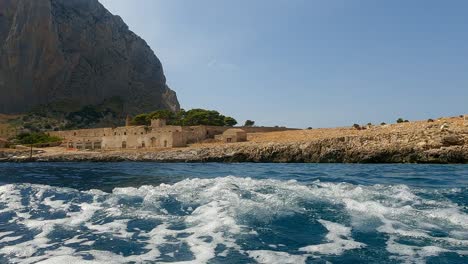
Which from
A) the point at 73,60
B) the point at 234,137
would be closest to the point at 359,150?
the point at 234,137

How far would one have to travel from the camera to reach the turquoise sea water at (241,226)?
5238 mm

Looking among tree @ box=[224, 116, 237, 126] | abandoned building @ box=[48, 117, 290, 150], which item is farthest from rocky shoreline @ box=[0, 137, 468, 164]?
tree @ box=[224, 116, 237, 126]

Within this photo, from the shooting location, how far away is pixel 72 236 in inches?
248

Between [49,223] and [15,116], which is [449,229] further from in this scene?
[15,116]

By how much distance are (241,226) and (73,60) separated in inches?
4221

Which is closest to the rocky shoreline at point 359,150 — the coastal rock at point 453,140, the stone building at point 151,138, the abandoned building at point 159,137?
the coastal rock at point 453,140

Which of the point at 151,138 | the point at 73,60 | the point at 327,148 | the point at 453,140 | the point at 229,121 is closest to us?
the point at 453,140

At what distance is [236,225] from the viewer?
6.79 meters

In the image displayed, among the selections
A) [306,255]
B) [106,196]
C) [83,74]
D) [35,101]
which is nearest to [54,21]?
[83,74]

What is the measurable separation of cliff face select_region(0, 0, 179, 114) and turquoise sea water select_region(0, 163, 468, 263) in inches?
3719

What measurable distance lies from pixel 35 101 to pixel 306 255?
4060 inches

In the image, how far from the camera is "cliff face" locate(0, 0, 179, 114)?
301 feet

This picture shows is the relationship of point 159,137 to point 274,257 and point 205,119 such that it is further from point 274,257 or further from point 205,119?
point 274,257

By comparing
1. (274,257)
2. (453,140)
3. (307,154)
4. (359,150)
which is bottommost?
(274,257)
